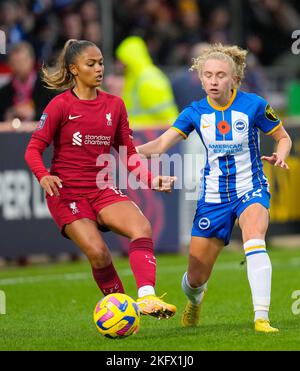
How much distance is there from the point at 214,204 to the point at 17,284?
13.4 feet

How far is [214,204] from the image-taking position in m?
8.14

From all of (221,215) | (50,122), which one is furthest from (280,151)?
(50,122)

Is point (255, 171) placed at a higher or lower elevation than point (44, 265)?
higher

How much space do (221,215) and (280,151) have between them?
63 cm

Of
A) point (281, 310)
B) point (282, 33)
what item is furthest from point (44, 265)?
point (282, 33)

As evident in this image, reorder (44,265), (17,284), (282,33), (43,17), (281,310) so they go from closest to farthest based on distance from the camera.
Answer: (281,310) → (17,284) → (44,265) → (43,17) → (282,33)

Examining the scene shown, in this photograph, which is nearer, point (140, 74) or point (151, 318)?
point (151, 318)

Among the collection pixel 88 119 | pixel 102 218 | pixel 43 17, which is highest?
pixel 43 17

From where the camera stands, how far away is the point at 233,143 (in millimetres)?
8070

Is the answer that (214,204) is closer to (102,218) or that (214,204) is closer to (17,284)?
(102,218)

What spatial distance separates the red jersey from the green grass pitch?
3.77ft
